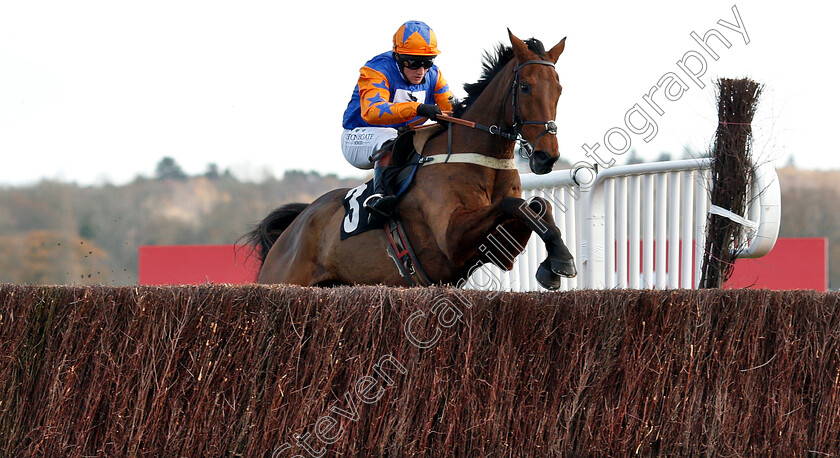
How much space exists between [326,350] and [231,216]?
48.9 feet

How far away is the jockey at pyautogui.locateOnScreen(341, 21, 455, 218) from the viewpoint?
5.16 metres

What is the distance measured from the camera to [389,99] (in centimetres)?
544

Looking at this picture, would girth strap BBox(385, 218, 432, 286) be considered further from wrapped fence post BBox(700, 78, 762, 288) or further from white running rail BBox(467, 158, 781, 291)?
wrapped fence post BBox(700, 78, 762, 288)

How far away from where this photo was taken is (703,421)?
3248 mm

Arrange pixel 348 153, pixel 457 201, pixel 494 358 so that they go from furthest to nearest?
pixel 348 153 → pixel 457 201 → pixel 494 358

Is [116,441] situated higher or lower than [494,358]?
lower

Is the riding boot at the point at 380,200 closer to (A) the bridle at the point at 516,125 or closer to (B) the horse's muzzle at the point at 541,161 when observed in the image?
(A) the bridle at the point at 516,125

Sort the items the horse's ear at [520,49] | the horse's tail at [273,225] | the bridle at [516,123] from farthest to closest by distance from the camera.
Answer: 1. the horse's tail at [273,225]
2. the horse's ear at [520,49]
3. the bridle at [516,123]

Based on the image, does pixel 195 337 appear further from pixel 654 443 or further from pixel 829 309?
pixel 829 309

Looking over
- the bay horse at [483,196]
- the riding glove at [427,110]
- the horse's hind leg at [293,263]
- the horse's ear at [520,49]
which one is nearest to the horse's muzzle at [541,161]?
the bay horse at [483,196]

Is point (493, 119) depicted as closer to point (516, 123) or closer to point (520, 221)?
point (516, 123)

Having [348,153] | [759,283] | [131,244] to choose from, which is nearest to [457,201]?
[348,153]

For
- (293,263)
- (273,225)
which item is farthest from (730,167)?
(273,225)

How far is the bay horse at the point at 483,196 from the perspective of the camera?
454 centimetres
